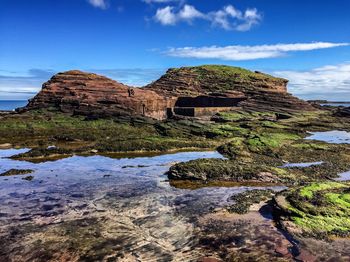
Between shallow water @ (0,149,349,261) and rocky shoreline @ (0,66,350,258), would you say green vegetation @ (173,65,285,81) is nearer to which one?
rocky shoreline @ (0,66,350,258)

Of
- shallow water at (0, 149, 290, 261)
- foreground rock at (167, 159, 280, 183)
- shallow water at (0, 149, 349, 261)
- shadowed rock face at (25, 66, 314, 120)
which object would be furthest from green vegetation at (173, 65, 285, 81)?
shallow water at (0, 149, 349, 261)

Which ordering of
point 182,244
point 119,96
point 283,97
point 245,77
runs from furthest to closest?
point 245,77 < point 283,97 < point 119,96 < point 182,244

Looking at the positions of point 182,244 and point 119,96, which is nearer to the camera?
point 182,244

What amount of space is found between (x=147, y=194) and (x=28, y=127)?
3448 cm

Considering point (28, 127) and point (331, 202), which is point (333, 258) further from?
point (28, 127)

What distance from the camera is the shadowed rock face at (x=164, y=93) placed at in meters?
65.9

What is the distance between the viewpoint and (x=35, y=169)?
99.1ft

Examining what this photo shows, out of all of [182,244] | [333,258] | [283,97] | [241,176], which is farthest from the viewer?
[283,97]

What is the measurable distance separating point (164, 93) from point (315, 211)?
77.0m

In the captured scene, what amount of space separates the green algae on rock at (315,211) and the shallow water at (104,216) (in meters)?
1.11

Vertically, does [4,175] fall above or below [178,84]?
below

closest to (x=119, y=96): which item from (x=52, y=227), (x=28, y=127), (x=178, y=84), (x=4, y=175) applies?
(x=28, y=127)

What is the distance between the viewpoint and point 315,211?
17.7m

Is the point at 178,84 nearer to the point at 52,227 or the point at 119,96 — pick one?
the point at 119,96
